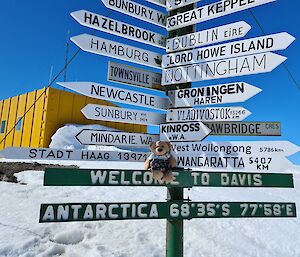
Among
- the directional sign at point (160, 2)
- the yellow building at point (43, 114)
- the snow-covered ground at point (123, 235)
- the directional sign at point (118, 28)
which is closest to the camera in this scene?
the snow-covered ground at point (123, 235)

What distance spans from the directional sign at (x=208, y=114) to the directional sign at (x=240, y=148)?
1.08ft

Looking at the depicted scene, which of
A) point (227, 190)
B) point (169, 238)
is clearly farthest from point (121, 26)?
point (227, 190)

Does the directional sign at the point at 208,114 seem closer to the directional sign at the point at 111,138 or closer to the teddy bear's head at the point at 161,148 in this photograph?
the directional sign at the point at 111,138

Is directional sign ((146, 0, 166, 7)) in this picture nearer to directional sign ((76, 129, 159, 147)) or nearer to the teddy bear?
directional sign ((76, 129, 159, 147))

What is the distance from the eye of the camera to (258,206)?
314 cm

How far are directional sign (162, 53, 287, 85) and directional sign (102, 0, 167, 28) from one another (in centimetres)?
86

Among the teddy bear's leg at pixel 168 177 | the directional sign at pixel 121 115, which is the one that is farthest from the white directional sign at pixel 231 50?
the teddy bear's leg at pixel 168 177

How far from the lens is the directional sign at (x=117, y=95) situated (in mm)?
3930

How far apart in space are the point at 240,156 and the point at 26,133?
1580 cm

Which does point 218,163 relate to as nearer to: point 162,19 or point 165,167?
point 165,167

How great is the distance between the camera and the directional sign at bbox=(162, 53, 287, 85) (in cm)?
360

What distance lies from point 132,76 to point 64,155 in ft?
4.99

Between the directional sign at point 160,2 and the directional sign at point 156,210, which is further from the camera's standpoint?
the directional sign at point 160,2

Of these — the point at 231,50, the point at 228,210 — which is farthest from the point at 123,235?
the point at 231,50
